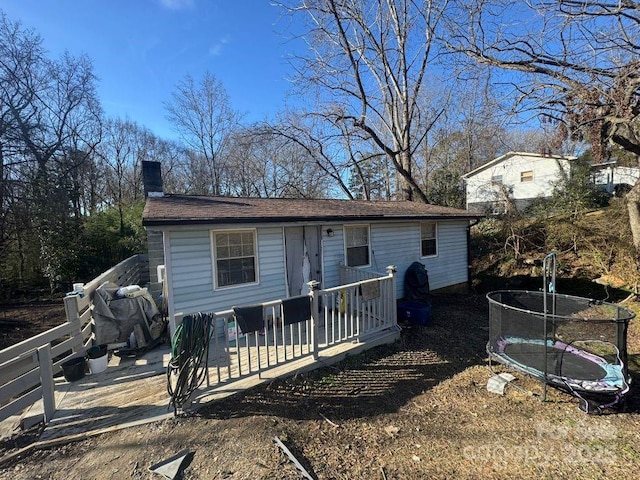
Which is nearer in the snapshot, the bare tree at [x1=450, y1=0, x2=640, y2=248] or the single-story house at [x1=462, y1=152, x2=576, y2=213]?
the bare tree at [x1=450, y1=0, x2=640, y2=248]

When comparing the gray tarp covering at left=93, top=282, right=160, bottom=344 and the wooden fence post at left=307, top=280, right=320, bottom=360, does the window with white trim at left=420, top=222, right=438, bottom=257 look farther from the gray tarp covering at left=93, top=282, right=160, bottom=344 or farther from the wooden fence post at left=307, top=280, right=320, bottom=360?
the gray tarp covering at left=93, top=282, right=160, bottom=344

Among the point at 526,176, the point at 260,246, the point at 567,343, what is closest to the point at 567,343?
the point at 567,343

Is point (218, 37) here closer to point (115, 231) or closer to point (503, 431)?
point (115, 231)

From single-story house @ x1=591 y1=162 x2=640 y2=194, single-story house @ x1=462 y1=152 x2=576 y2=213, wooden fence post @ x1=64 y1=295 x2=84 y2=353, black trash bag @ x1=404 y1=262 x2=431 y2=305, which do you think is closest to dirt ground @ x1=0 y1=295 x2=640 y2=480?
wooden fence post @ x1=64 y1=295 x2=84 y2=353

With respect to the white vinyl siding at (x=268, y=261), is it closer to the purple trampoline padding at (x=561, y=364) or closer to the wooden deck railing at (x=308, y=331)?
the wooden deck railing at (x=308, y=331)

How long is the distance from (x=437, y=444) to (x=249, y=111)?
22.3m

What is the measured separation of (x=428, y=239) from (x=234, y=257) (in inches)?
247

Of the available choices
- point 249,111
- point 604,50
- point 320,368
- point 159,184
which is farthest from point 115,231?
point 604,50

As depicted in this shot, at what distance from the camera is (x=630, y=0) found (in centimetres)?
636

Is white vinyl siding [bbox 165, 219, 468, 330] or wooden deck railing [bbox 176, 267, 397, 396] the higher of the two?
white vinyl siding [bbox 165, 219, 468, 330]

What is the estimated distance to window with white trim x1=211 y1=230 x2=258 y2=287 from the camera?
6000 mm

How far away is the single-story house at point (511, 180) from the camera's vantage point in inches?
741

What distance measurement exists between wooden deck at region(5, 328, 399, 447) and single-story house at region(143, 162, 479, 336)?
1.08m

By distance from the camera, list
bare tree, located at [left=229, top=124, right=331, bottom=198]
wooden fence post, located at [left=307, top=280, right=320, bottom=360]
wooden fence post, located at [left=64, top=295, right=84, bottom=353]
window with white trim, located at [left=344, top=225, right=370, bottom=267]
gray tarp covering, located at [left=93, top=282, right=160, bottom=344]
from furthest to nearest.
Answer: bare tree, located at [left=229, top=124, right=331, bottom=198] → window with white trim, located at [left=344, top=225, right=370, bottom=267] → gray tarp covering, located at [left=93, top=282, right=160, bottom=344] → wooden fence post, located at [left=64, top=295, right=84, bottom=353] → wooden fence post, located at [left=307, top=280, right=320, bottom=360]
